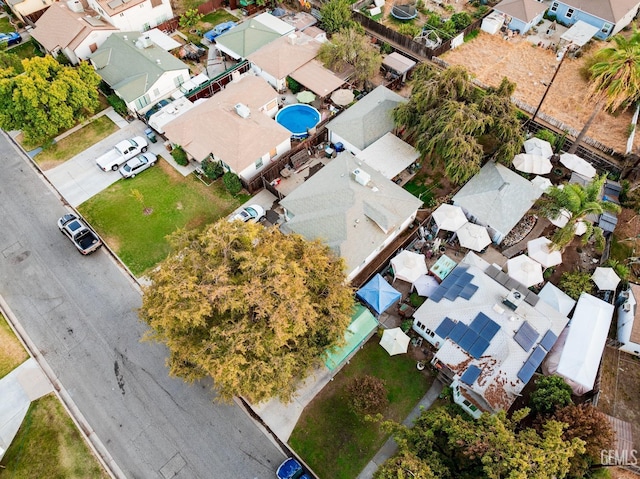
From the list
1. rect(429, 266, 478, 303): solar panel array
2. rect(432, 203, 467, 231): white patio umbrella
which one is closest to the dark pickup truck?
rect(429, 266, 478, 303): solar panel array

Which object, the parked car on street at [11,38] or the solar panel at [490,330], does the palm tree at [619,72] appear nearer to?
the solar panel at [490,330]

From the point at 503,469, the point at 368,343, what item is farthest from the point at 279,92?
the point at 503,469

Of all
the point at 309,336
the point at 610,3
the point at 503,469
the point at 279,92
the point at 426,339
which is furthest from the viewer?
the point at 610,3

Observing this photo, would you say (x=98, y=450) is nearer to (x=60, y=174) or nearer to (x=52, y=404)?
(x=52, y=404)

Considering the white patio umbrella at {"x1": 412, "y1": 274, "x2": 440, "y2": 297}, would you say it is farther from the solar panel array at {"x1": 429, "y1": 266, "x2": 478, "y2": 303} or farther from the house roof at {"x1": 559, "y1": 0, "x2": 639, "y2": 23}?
the house roof at {"x1": 559, "y1": 0, "x2": 639, "y2": 23}

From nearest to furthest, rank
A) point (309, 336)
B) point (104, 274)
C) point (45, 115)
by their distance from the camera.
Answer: point (309, 336) → point (104, 274) → point (45, 115)

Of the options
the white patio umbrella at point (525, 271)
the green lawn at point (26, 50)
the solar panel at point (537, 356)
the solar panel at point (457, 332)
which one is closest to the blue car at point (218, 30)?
the green lawn at point (26, 50)
